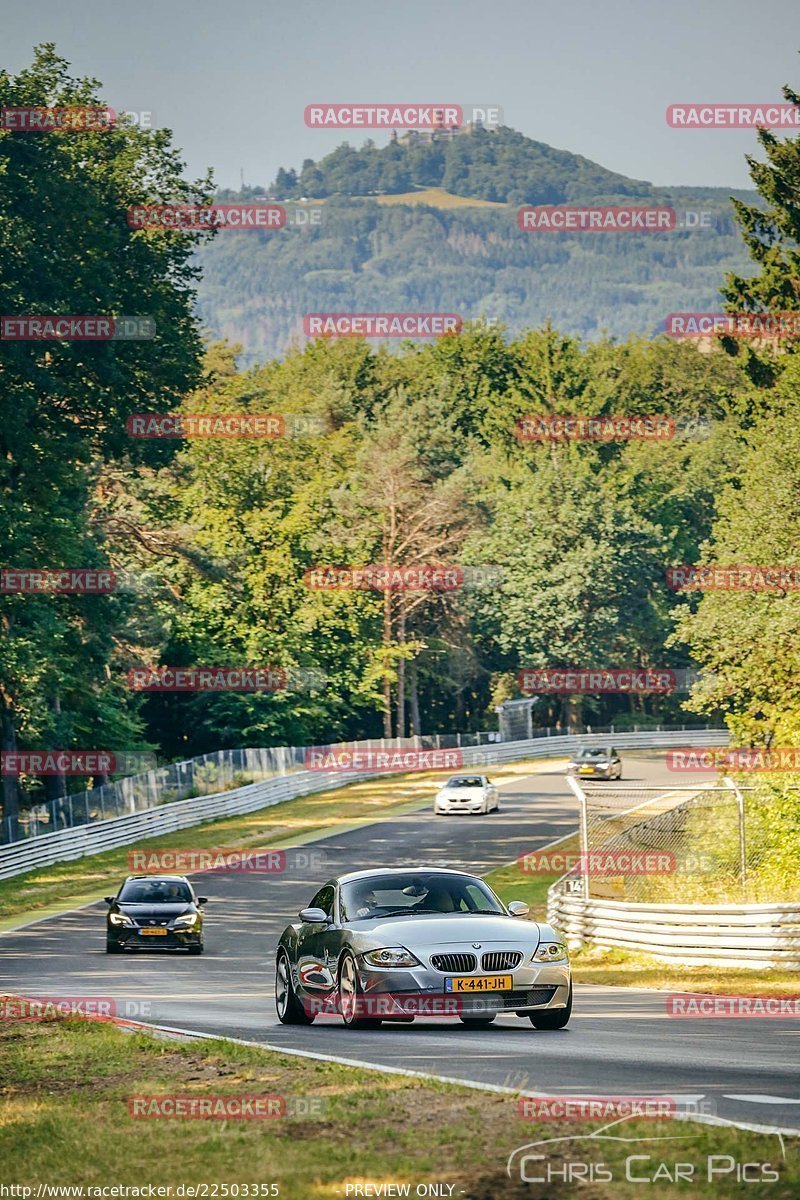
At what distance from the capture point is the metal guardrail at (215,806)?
4534 cm

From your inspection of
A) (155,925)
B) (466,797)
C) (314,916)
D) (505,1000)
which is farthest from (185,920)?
(466,797)

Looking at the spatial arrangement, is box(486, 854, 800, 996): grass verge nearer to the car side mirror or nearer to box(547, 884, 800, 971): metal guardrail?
box(547, 884, 800, 971): metal guardrail

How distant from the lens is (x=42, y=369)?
45719mm

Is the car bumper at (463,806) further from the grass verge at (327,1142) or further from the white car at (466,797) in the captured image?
the grass verge at (327,1142)

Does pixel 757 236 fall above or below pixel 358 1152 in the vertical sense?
above

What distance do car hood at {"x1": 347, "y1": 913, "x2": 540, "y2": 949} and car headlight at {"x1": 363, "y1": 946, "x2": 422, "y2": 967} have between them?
0.06 meters

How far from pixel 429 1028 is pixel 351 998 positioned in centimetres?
91

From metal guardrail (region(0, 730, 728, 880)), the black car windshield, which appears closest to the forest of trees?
metal guardrail (region(0, 730, 728, 880))

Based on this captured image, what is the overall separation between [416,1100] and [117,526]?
175 ft

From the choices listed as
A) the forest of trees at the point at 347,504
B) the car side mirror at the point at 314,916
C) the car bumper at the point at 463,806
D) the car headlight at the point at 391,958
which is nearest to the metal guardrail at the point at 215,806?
the forest of trees at the point at 347,504

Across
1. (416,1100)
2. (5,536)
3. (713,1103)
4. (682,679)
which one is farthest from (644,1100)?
(682,679)

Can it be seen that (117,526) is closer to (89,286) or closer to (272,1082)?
(89,286)

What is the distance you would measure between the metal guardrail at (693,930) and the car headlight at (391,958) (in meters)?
8.40

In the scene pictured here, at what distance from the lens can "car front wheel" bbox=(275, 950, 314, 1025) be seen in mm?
15258
